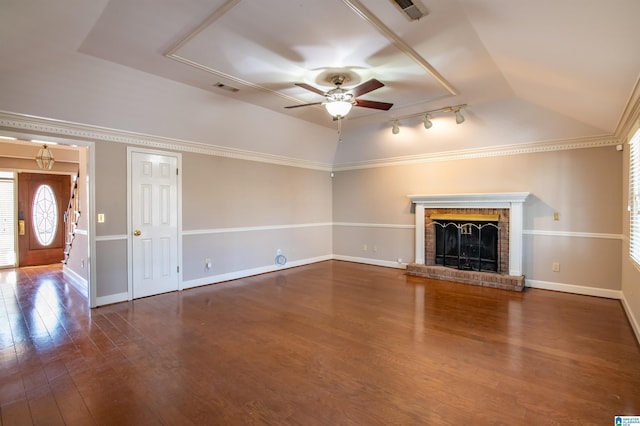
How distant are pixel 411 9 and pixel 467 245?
4.88 m

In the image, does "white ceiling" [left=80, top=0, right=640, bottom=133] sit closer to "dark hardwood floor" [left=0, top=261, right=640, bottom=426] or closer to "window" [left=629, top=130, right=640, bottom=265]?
"window" [left=629, top=130, right=640, bottom=265]

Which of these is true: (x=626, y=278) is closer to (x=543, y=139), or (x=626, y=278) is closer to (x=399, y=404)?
(x=543, y=139)

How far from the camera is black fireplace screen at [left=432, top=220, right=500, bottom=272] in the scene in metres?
5.98

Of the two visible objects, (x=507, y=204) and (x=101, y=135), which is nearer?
(x=101, y=135)

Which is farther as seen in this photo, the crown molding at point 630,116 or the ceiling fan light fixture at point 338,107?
the ceiling fan light fixture at point 338,107

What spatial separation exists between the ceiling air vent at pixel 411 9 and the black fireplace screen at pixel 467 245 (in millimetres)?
4452

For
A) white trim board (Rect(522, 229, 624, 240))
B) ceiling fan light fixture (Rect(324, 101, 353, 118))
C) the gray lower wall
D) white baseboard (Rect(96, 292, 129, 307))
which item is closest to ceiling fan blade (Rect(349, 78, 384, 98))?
ceiling fan light fixture (Rect(324, 101, 353, 118))

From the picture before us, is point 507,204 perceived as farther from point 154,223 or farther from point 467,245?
point 154,223

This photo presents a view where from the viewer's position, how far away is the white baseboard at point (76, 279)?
5309mm

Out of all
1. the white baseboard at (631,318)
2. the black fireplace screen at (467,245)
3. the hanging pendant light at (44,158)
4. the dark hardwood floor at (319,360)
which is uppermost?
the hanging pendant light at (44,158)

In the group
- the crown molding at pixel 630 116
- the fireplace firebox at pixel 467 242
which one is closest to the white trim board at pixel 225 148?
the crown molding at pixel 630 116

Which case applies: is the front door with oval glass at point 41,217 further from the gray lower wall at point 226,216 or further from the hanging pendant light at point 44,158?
the gray lower wall at point 226,216

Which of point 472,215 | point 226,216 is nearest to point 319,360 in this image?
point 226,216

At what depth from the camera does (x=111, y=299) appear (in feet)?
15.2
